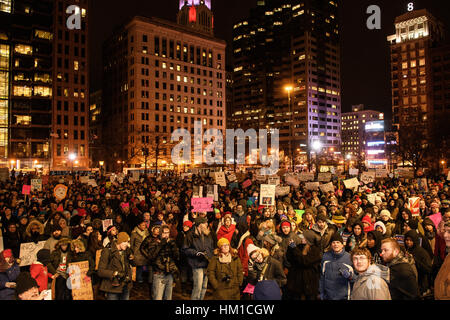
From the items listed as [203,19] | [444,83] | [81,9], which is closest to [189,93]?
[81,9]

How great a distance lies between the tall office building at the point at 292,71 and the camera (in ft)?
474

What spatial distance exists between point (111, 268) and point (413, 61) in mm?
115657

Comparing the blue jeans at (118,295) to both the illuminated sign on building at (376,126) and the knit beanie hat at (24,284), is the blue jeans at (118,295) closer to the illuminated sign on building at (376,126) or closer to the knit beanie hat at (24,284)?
the knit beanie hat at (24,284)

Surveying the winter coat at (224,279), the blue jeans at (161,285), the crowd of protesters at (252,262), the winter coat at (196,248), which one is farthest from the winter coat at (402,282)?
the blue jeans at (161,285)

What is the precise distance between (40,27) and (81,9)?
36.7 ft

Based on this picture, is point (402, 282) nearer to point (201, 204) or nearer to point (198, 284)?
point (198, 284)

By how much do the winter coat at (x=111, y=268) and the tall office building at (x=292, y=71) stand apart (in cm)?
13503

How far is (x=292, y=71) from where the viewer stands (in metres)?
148

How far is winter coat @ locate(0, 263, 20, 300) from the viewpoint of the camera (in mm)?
4996

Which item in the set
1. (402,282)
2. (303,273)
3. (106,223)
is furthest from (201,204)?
(402,282)

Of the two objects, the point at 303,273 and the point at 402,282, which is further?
the point at 303,273

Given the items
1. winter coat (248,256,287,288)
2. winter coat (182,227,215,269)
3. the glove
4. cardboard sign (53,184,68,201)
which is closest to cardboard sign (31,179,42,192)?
cardboard sign (53,184,68,201)

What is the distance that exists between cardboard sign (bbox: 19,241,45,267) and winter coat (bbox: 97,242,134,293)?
91.6 inches

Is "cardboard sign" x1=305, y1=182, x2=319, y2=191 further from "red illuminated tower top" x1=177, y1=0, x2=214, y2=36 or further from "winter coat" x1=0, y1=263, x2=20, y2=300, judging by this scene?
"red illuminated tower top" x1=177, y1=0, x2=214, y2=36
